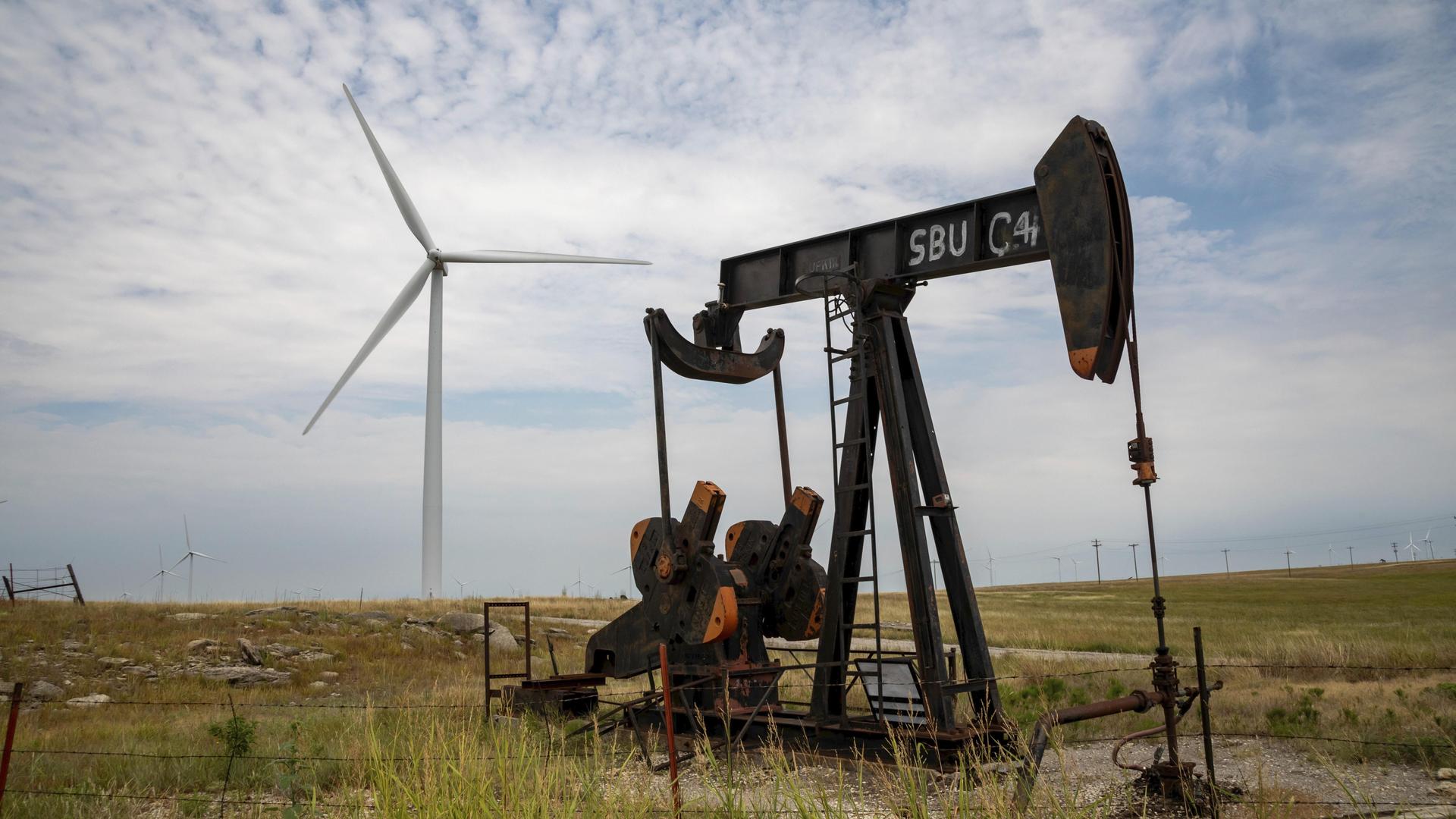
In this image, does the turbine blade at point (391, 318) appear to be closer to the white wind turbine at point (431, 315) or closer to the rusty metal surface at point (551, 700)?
the white wind turbine at point (431, 315)

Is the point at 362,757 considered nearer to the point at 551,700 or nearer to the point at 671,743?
the point at 551,700

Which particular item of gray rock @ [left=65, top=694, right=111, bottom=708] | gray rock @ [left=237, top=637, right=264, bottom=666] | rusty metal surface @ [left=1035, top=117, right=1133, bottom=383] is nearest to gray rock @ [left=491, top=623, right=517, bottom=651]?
gray rock @ [left=237, top=637, right=264, bottom=666]

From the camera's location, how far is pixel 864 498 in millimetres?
7016

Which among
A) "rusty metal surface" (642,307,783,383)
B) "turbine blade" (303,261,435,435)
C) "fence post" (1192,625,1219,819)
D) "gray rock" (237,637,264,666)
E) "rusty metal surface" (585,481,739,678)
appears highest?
"turbine blade" (303,261,435,435)

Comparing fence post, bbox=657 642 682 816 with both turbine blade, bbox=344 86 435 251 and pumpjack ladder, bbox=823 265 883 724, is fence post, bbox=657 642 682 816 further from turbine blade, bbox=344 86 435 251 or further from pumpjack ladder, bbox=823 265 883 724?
turbine blade, bbox=344 86 435 251

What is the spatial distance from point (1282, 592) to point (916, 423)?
188 ft

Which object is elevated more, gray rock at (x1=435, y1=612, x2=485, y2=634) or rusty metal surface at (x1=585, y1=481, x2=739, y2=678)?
rusty metal surface at (x1=585, y1=481, x2=739, y2=678)

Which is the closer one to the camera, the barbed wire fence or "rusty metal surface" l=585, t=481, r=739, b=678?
the barbed wire fence

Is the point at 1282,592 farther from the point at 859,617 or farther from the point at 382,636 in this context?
the point at 382,636

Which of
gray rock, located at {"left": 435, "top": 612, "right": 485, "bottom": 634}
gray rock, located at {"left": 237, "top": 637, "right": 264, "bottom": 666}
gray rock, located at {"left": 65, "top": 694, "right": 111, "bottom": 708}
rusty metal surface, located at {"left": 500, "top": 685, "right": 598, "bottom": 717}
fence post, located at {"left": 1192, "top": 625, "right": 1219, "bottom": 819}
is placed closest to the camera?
fence post, located at {"left": 1192, "top": 625, "right": 1219, "bottom": 819}

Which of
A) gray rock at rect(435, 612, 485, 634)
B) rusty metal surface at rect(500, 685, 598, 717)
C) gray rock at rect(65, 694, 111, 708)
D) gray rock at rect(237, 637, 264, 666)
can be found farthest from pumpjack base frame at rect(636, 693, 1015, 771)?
gray rock at rect(435, 612, 485, 634)

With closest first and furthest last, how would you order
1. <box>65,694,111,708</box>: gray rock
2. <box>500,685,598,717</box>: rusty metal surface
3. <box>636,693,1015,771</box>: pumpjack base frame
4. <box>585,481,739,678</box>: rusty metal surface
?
<box>636,693,1015,771</box>: pumpjack base frame
<box>585,481,739,678</box>: rusty metal surface
<box>500,685,598,717</box>: rusty metal surface
<box>65,694,111,708</box>: gray rock

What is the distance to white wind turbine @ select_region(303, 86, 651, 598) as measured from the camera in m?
26.2

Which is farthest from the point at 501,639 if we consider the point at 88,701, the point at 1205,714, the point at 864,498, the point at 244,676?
the point at 1205,714
